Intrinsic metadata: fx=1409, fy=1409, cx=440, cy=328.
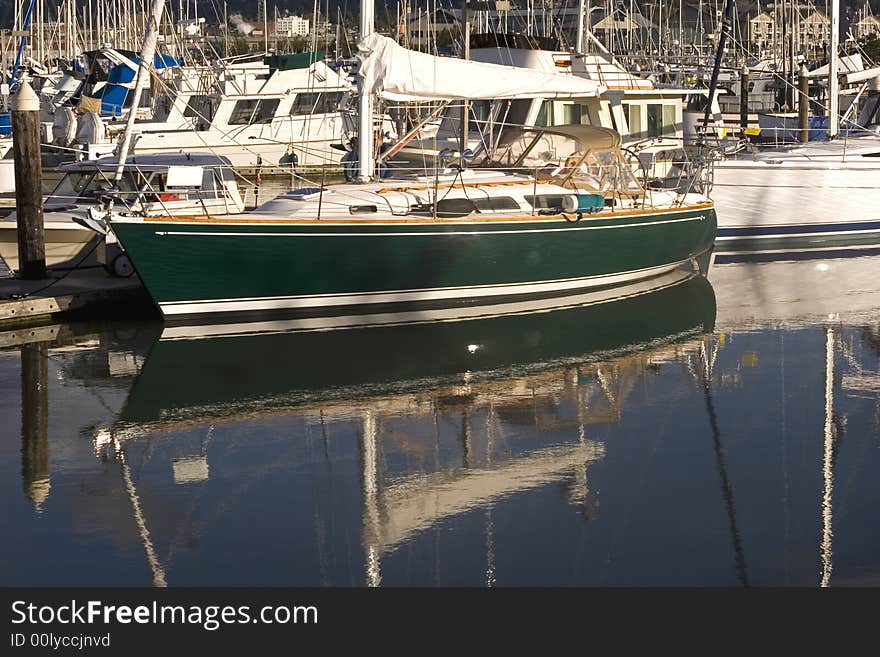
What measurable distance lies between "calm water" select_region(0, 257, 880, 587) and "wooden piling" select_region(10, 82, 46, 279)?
161 centimetres

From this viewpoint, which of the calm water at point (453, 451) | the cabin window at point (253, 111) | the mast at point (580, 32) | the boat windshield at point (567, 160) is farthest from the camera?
the cabin window at point (253, 111)

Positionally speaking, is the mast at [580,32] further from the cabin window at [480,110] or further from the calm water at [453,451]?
the calm water at [453,451]

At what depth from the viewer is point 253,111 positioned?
127 feet

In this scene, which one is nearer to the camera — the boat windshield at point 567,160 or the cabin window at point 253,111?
the boat windshield at point 567,160

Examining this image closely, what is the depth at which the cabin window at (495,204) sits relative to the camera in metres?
20.3

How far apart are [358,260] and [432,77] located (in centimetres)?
323

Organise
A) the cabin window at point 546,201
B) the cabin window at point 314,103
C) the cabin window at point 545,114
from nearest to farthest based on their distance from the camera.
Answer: the cabin window at point 546,201 → the cabin window at point 545,114 → the cabin window at point 314,103

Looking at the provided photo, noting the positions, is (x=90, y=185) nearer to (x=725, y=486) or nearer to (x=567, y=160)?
(x=567, y=160)

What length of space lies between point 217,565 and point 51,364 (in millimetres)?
7725

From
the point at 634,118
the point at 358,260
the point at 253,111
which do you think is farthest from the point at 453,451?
the point at 253,111

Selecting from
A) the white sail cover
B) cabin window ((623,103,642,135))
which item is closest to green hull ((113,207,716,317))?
the white sail cover

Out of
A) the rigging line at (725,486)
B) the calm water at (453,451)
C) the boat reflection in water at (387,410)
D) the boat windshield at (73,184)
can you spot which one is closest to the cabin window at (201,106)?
the boat windshield at (73,184)

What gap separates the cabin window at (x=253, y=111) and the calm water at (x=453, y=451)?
19.4 meters

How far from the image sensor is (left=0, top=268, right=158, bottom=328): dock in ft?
63.1
